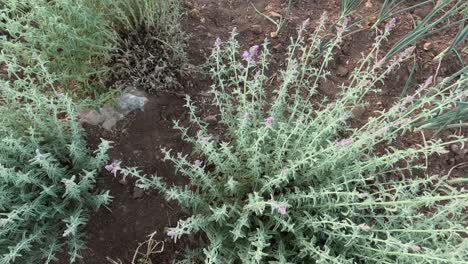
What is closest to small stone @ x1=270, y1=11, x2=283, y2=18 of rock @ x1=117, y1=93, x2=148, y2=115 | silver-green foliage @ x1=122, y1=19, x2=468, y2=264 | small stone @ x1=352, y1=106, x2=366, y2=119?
small stone @ x1=352, y1=106, x2=366, y2=119

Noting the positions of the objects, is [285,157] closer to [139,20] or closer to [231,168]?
[231,168]

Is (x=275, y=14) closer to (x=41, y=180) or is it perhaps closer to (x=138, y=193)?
(x=138, y=193)

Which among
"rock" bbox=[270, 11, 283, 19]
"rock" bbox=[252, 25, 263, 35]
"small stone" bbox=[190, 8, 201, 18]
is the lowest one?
"rock" bbox=[252, 25, 263, 35]

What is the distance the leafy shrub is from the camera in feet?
6.63

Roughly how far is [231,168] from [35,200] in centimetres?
94

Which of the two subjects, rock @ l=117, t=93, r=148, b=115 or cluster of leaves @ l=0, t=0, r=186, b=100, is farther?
rock @ l=117, t=93, r=148, b=115

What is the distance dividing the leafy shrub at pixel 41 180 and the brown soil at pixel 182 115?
0.45ft

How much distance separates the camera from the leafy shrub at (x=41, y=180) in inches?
79.6

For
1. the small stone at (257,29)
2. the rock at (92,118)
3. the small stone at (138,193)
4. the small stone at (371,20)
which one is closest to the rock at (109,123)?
the rock at (92,118)

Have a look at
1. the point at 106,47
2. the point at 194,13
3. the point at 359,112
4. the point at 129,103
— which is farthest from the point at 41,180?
the point at 359,112

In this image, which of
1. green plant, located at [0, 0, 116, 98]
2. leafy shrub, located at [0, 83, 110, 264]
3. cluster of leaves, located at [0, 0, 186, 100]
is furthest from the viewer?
cluster of leaves, located at [0, 0, 186, 100]

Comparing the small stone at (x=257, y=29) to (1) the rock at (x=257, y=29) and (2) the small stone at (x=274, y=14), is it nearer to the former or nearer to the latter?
(1) the rock at (x=257, y=29)

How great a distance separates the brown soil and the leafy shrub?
138 millimetres

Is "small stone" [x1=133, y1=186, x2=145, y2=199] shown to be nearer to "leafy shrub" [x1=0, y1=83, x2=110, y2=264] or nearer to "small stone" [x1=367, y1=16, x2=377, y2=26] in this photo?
"leafy shrub" [x1=0, y1=83, x2=110, y2=264]
